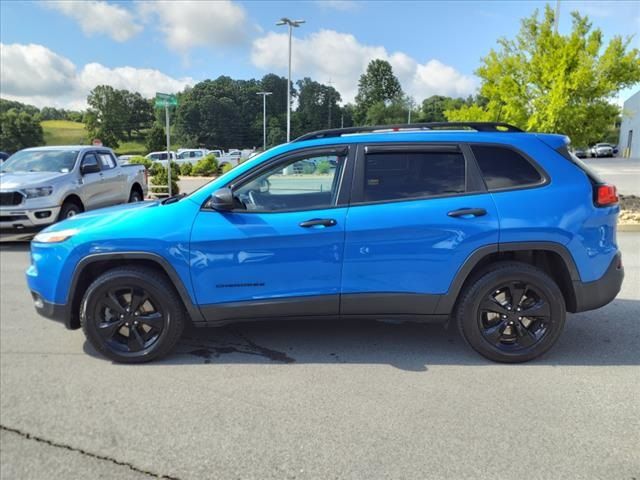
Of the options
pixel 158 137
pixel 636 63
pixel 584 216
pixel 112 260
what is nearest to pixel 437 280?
pixel 584 216

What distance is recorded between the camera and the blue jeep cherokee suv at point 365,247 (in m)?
3.42

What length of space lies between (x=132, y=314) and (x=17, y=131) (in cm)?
8772

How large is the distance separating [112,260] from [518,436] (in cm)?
309

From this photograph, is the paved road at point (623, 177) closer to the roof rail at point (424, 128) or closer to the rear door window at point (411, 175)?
the roof rail at point (424, 128)

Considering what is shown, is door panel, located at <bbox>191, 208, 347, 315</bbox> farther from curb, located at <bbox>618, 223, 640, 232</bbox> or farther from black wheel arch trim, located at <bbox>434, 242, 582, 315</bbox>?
curb, located at <bbox>618, 223, 640, 232</bbox>

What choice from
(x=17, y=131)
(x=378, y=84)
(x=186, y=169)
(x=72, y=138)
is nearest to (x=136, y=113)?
(x=72, y=138)

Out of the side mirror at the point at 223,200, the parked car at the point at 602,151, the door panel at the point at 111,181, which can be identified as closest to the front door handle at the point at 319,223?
the side mirror at the point at 223,200

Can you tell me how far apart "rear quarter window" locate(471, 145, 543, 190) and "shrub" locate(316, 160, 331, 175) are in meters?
1.12

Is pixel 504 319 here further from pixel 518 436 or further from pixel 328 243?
pixel 328 243

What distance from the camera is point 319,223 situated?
3.40 metres

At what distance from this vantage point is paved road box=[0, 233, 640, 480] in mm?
2447

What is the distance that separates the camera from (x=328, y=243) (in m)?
3.41

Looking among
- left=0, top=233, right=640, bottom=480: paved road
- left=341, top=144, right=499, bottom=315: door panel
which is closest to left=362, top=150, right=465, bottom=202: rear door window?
left=341, top=144, right=499, bottom=315: door panel

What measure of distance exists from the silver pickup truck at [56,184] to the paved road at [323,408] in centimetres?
493
